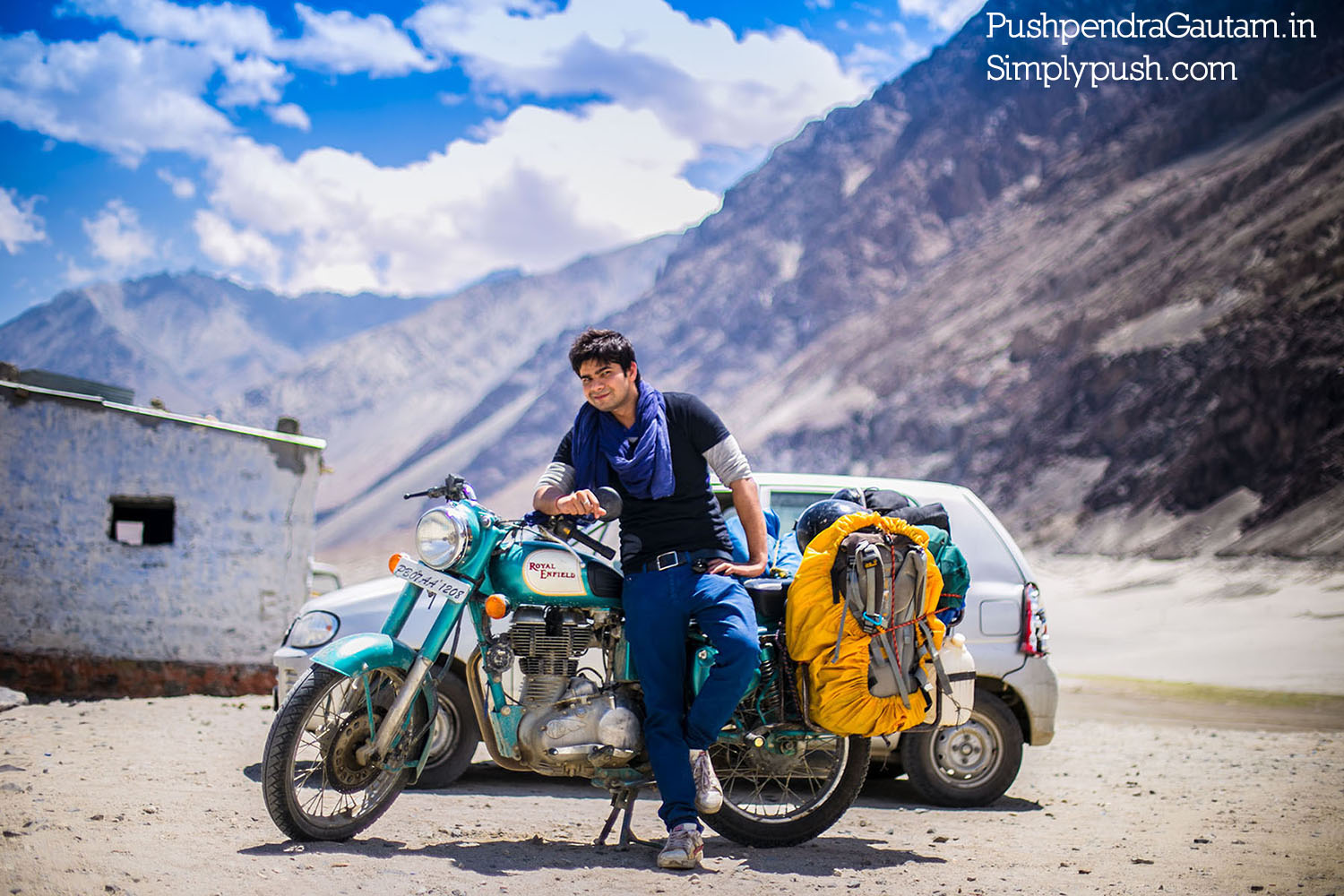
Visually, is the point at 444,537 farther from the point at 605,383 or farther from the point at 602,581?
the point at 605,383

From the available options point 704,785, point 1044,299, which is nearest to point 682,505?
point 704,785

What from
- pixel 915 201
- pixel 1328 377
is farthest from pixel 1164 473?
pixel 915 201

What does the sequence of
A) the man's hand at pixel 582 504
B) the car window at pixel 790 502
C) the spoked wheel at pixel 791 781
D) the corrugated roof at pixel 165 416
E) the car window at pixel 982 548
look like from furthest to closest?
the corrugated roof at pixel 165 416, the car window at pixel 790 502, the car window at pixel 982 548, the spoked wheel at pixel 791 781, the man's hand at pixel 582 504

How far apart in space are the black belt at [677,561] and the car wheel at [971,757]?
2.43m

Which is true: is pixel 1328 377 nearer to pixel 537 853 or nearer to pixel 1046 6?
pixel 537 853

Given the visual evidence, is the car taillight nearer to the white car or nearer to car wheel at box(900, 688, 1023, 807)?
the white car

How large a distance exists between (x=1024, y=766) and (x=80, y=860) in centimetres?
663

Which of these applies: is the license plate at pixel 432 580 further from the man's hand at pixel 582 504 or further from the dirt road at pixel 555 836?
the dirt road at pixel 555 836

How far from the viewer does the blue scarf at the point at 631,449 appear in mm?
4887

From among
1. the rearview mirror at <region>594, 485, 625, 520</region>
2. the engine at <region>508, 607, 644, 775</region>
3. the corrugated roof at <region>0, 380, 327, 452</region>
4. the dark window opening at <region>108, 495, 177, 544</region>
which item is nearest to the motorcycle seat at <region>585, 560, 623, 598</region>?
the engine at <region>508, 607, 644, 775</region>

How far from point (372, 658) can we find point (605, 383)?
141cm

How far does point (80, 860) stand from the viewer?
4312mm

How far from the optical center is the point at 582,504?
4660 millimetres

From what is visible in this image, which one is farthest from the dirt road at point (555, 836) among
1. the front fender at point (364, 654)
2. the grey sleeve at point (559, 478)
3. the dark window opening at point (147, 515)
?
the dark window opening at point (147, 515)
